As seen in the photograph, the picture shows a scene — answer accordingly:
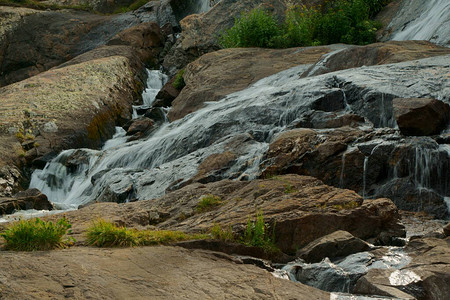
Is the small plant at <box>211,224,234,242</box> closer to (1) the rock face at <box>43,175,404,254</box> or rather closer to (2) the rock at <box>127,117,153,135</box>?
(1) the rock face at <box>43,175,404,254</box>

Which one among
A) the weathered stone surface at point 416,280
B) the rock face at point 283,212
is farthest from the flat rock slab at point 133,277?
the rock face at point 283,212

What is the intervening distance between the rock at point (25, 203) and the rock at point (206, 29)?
14632 mm

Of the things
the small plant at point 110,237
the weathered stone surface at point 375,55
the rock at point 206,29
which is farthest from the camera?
the rock at point 206,29

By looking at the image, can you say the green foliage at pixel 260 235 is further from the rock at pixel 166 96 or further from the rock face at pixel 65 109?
the rock at pixel 166 96

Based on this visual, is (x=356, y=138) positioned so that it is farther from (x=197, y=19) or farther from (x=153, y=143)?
(x=197, y=19)

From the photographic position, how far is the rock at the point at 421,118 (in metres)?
10.2

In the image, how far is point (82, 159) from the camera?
16812mm

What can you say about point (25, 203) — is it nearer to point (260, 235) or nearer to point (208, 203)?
point (208, 203)

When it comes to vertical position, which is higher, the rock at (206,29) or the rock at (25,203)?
the rock at (206,29)

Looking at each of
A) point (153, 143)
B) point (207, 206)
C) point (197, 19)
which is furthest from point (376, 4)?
point (207, 206)

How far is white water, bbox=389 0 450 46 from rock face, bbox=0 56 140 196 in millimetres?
11358

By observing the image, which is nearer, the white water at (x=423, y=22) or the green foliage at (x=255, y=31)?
the white water at (x=423, y=22)

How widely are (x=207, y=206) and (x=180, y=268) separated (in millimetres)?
2822

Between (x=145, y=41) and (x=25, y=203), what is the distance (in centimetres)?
1814
